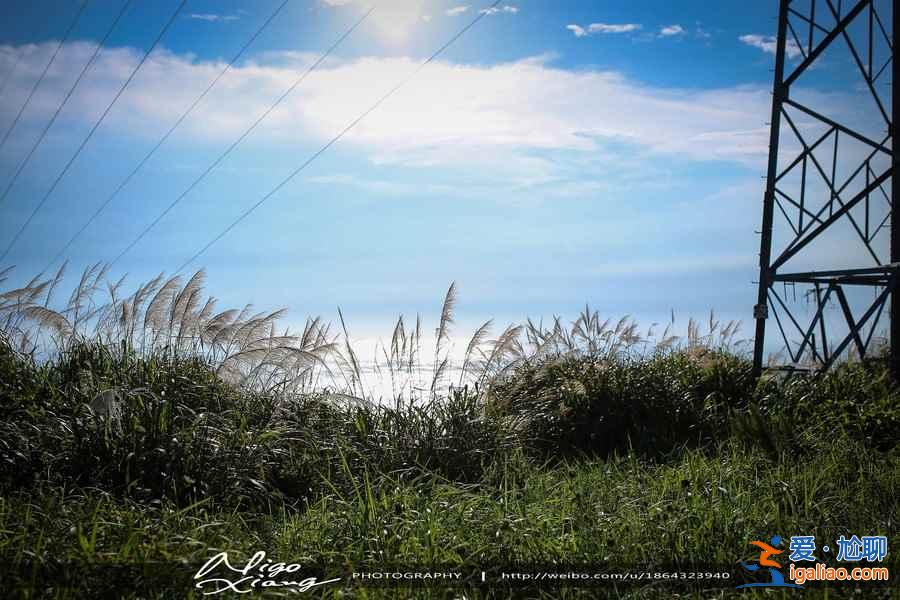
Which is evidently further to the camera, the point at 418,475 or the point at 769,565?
the point at 418,475

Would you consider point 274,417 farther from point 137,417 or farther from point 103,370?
point 103,370

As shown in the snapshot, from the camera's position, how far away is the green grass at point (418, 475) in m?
3.83

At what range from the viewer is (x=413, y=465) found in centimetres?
586

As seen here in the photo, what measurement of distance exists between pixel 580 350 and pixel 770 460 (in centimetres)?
326

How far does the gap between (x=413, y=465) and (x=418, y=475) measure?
3.9 inches

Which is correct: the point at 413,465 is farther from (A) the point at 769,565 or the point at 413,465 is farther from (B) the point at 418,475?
(A) the point at 769,565
